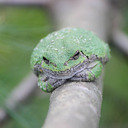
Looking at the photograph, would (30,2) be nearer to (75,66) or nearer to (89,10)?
(89,10)

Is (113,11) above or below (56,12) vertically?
below

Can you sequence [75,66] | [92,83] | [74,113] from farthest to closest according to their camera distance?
[75,66], [92,83], [74,113]

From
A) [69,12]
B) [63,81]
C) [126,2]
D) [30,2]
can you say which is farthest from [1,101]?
[126,2]

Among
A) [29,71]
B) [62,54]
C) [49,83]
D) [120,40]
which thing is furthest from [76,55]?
[29,71]

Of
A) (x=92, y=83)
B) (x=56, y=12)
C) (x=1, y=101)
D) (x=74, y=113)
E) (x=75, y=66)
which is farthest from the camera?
(x=56, y=12)

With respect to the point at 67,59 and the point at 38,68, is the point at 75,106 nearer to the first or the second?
the point at 67,59

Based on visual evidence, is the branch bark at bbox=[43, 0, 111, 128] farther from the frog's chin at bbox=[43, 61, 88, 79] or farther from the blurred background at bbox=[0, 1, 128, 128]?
the blurred background at bbox=[0, 1, 128, 128]
